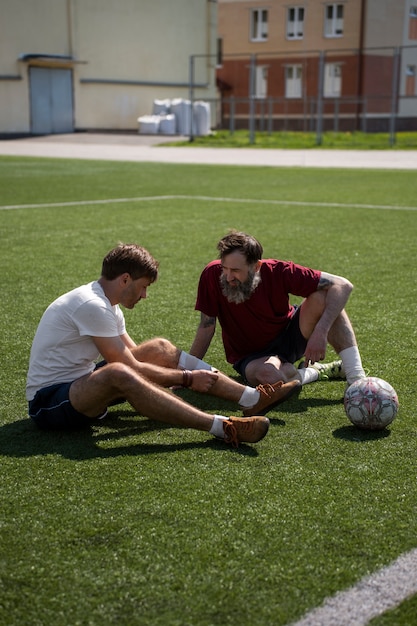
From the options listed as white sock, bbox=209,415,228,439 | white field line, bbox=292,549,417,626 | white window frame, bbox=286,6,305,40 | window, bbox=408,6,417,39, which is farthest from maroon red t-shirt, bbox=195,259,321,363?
white window frame, bbox=286,6,305,40

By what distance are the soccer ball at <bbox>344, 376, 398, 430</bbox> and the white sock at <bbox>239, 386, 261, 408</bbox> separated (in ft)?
1.79

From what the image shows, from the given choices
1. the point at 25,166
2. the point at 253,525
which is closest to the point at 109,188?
the point at 25,166

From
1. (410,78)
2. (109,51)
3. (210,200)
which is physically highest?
(109,51)

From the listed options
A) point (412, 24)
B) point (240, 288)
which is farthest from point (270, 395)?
point (412, 24)

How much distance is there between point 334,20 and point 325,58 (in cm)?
481

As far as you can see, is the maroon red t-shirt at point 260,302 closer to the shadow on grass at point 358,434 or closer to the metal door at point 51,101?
the shadow on grass at point 358,434

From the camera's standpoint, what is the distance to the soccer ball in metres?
4.96

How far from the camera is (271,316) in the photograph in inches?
231

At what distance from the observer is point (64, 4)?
148 feet

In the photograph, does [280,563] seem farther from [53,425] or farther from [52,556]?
[53,425]

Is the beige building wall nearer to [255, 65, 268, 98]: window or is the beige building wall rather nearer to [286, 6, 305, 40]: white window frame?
[255, 65, 268, 98]: window

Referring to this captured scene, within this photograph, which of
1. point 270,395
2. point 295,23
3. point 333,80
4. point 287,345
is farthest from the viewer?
point 295,23

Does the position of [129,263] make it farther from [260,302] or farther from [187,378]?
[260,302]

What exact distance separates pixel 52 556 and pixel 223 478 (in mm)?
1078
